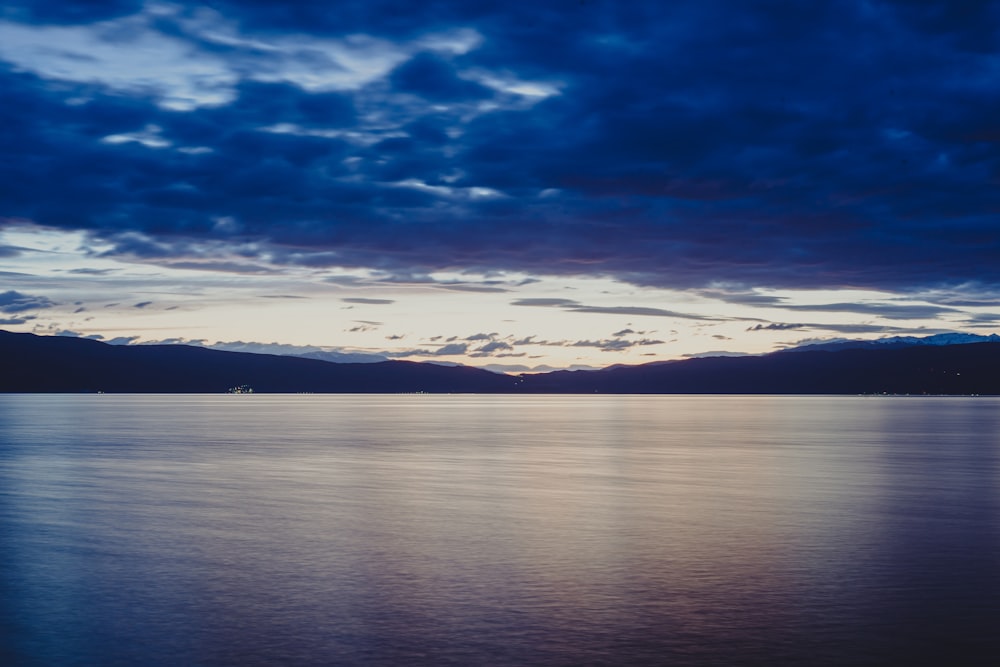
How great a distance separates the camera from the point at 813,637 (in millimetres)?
16812

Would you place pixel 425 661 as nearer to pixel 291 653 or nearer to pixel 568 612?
pixel 291 653

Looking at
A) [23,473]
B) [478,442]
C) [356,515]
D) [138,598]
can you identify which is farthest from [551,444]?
[138,598]

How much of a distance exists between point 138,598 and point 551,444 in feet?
189

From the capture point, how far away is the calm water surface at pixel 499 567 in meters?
16.5

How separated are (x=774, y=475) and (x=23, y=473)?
35.0 m

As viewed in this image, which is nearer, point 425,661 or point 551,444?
point 425,661

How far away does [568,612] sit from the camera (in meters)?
18.6

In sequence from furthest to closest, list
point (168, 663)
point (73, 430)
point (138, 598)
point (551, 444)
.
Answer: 1. point (73, 430)
2. point (551, 444)
3. point (138, 598)
4. point (168, 663)

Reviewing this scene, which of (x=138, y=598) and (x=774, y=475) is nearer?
(x=138, y=598)

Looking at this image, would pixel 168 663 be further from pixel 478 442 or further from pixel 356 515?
pixel 478 442

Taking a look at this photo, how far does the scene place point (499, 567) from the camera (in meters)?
23.5

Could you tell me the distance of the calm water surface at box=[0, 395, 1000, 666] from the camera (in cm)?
1650

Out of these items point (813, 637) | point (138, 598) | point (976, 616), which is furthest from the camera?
point (138, 598)

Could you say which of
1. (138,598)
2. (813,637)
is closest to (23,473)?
(138,598)
